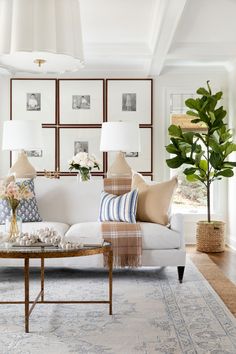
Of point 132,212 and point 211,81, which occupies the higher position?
point 211,81

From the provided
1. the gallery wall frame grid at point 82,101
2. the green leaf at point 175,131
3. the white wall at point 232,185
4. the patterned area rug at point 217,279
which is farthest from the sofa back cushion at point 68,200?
the white wall at point 232,185

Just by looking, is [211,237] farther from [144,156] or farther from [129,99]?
[129,99]

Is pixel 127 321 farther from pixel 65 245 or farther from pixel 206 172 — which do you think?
pixel 206 172

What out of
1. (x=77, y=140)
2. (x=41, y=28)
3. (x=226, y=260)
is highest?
(x=41, y=28)

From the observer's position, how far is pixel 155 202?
198 inches

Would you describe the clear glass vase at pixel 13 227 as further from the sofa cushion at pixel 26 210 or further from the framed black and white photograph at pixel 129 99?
the framed black and white photograph at pixel 129 99

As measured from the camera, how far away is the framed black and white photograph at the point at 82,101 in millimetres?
7461

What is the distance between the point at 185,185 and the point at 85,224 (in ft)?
9.94

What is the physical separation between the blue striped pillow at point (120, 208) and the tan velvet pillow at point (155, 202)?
132mm

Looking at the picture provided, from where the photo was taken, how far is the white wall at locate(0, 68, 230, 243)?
748 cm

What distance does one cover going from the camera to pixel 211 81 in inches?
295

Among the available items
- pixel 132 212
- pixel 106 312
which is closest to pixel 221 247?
pixel 132 212

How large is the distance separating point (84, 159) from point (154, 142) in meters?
2.14

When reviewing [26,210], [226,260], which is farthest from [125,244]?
[226,260]
